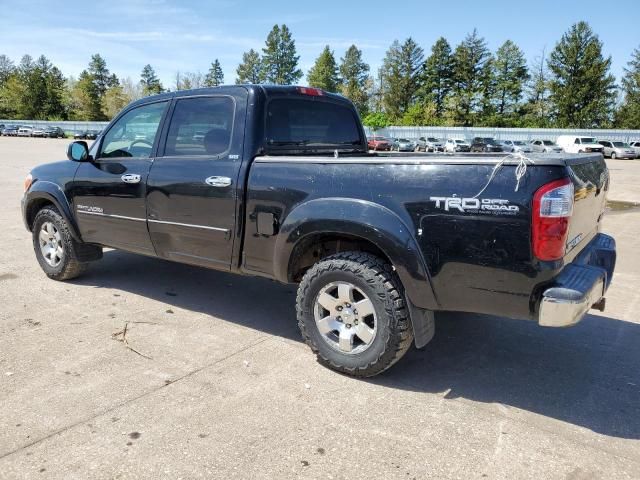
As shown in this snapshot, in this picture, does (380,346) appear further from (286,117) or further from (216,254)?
(286,117)

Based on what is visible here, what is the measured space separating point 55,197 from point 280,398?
11.5 ft

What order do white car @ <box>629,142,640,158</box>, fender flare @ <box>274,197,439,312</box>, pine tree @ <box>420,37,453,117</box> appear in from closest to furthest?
1. fender flare @ <box>274,197,439,312</box>
2. white car @ <box>629,142,640,158</box>
3. pine tree @ <box>420,37,453,117</box>

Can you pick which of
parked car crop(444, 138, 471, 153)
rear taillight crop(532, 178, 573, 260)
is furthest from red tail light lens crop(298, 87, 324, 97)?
parked car crop(444, 138, 471, 153)

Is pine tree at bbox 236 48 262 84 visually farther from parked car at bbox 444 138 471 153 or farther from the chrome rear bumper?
the chrome rear bumper

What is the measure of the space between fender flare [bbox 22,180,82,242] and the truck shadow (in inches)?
26.8

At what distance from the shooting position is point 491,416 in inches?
126

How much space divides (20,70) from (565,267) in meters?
116

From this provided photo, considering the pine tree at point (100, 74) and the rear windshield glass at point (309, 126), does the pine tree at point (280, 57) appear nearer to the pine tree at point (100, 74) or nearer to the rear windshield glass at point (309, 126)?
the pine tree at point (100, 74)

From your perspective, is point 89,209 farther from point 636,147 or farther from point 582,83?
point 582,83

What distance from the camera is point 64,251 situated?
553 centimetres

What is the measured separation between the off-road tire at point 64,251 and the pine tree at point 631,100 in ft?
230

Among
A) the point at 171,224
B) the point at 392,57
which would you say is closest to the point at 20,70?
the point at 392,57

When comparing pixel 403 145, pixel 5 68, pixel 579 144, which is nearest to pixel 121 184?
pixel 403 145

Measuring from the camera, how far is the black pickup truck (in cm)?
295
